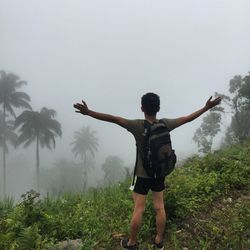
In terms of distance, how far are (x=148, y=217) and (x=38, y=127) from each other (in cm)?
4652

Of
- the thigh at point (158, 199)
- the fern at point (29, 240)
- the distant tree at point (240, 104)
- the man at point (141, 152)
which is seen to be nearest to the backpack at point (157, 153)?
the man at point (141, 152)

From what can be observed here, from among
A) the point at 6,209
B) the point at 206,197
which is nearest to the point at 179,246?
the point at 206,197

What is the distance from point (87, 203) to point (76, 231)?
5.50 ft

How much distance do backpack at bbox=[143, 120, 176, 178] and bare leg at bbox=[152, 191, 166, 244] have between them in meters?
0.39

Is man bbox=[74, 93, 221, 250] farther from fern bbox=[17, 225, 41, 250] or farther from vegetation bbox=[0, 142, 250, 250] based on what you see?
fern bbox=[17, 225, 41, 250]

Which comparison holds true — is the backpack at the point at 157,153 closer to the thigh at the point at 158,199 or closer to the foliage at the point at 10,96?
the thigh at the point at 158,199

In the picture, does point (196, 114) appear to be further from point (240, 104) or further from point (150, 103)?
point (240, 104)

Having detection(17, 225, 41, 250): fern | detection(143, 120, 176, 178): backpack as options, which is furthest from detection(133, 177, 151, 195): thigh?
detection(17, 225, 41, 250): fern

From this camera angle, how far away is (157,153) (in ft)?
15.0

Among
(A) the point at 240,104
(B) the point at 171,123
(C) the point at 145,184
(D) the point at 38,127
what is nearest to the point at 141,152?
(C) the point at 145,184

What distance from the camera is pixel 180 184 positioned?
6621 mm

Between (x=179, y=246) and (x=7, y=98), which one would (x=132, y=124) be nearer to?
(x=179, y=246)

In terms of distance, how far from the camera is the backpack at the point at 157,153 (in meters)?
4.58

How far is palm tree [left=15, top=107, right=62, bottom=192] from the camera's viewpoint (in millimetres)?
50344
